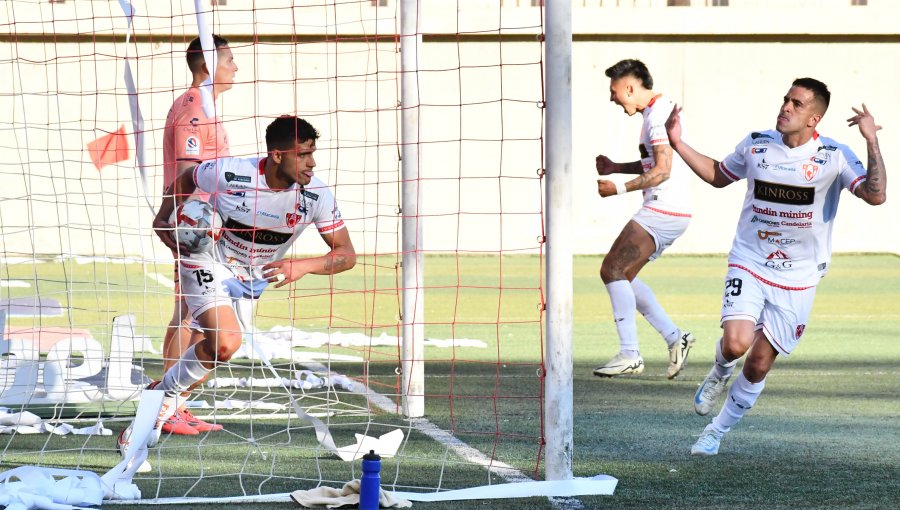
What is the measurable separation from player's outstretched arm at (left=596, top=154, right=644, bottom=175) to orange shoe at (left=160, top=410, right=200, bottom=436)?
107 inches

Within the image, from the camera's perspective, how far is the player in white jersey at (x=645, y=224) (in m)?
8.92

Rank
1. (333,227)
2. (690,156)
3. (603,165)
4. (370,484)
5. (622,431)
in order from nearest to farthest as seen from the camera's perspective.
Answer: (370,484)
(333,227)
(690,156)
(622,431)
(603,165)

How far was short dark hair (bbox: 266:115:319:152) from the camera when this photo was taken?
21.0 ft

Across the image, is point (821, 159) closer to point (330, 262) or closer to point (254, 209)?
point (330, 262)

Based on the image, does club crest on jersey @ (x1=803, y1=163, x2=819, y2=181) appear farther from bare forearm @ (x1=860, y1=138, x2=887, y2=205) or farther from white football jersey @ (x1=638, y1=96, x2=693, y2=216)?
white football jersey @ (x1=638, y1=96, x2=693, y2=216)

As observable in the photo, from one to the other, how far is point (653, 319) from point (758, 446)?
9.23ft

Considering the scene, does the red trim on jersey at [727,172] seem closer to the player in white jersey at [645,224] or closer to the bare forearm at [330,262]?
the player in white jersey at [645,224]

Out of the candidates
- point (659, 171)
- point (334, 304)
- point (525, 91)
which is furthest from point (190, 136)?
point (525, 91)

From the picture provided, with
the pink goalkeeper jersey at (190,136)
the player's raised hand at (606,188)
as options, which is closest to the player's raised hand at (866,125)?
the player's raised hand at (606,188)

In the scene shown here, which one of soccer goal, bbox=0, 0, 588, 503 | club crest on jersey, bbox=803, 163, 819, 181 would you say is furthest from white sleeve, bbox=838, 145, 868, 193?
soccer goal, bbox=0, 0, 588, 503

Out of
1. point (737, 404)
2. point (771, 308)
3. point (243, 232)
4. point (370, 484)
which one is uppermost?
point (243, 232)

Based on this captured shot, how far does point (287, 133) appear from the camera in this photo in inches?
254

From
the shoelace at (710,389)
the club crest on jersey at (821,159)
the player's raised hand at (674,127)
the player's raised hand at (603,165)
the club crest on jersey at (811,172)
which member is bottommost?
the shoelace at (710,389)

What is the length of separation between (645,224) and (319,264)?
3.64 m
